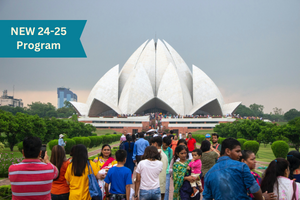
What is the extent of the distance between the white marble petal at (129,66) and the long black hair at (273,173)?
1545 inches

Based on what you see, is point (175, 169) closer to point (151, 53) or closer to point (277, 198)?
point (277, 198)

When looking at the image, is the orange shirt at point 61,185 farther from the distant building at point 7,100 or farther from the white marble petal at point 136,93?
the distant building at point 7,100

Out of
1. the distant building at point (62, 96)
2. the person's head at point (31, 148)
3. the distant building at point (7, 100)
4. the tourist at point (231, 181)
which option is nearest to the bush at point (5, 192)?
the person's head at point (31, 148)

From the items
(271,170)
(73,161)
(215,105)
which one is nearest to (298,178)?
(271,170)

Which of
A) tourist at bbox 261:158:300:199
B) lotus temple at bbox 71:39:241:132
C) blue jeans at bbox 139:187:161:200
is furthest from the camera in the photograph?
lotus temple at bbox 71:39:241:132

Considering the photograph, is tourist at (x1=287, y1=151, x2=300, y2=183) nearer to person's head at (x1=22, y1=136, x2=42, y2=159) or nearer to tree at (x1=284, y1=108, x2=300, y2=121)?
person's head at (x1=22, y1=136, x2=42, y2=159)

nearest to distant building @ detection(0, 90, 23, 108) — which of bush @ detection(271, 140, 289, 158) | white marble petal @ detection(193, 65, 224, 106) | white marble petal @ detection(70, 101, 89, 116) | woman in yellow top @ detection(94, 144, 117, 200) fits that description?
white marble petal @ detection(70, 101, 89, 116)

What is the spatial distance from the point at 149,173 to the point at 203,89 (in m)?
36.9

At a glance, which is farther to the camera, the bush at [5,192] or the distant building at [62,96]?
the distant building at [62,96]

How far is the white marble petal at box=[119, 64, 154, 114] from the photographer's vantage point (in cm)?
3644

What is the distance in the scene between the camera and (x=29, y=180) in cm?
208

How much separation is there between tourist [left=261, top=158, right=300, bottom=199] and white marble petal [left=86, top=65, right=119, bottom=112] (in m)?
35.4

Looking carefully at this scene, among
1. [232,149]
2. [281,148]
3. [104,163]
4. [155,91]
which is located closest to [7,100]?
[155,91]

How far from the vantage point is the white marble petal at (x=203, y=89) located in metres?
38.6
